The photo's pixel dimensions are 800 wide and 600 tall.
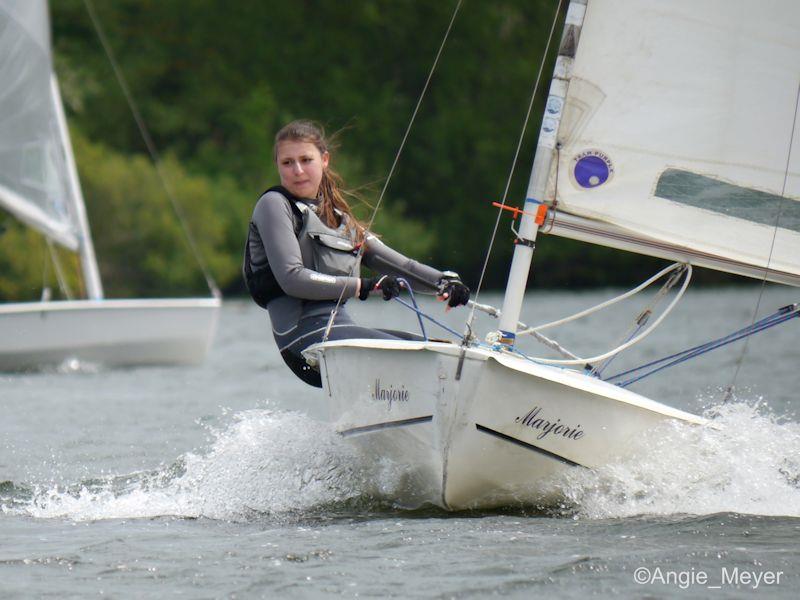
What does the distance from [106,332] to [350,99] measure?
25.6 metres

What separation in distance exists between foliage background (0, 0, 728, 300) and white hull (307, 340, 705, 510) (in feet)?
82.5

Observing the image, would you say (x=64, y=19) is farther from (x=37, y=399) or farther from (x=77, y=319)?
(x=37, y=399)

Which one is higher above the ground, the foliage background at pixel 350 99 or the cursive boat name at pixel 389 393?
the foliage background at pixel 350 99

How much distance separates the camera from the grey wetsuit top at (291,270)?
18.3ft

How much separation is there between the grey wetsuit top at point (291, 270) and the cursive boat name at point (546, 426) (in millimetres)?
900

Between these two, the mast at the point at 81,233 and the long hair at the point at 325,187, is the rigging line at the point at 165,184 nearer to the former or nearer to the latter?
the mast at the point at 81,233

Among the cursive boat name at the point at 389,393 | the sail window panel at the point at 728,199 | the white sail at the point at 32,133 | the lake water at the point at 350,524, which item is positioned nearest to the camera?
the lake water at the point at 350,524

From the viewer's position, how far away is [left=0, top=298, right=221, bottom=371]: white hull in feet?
42.9

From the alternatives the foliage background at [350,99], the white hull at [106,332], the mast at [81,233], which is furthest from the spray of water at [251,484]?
the foliage background at [350,99]

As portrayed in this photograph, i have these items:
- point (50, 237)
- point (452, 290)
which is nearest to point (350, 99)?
point (50, 237)

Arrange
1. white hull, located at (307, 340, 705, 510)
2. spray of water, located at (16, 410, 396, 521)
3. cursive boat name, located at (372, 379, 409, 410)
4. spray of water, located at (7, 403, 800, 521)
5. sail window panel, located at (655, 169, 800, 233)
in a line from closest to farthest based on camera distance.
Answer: white hull, located at (307, 340, 705, 510), cursive boat name, located at (372, 379, 409, 410), spray of water, located at (7, 403, 800, 521), spray of water, located at (16, 410, 396, 521), sail window panel, located at (655, 169, 800, 233)

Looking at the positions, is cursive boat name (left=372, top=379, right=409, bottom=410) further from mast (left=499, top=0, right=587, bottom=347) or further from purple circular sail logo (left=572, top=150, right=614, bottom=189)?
purple circular sail logo (left=572, top=150, right=614, bottom=189)

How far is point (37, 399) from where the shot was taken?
10.4 m

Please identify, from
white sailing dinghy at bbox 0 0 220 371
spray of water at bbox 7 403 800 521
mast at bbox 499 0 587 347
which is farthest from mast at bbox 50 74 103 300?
mast at bbox 499 0 587 347
